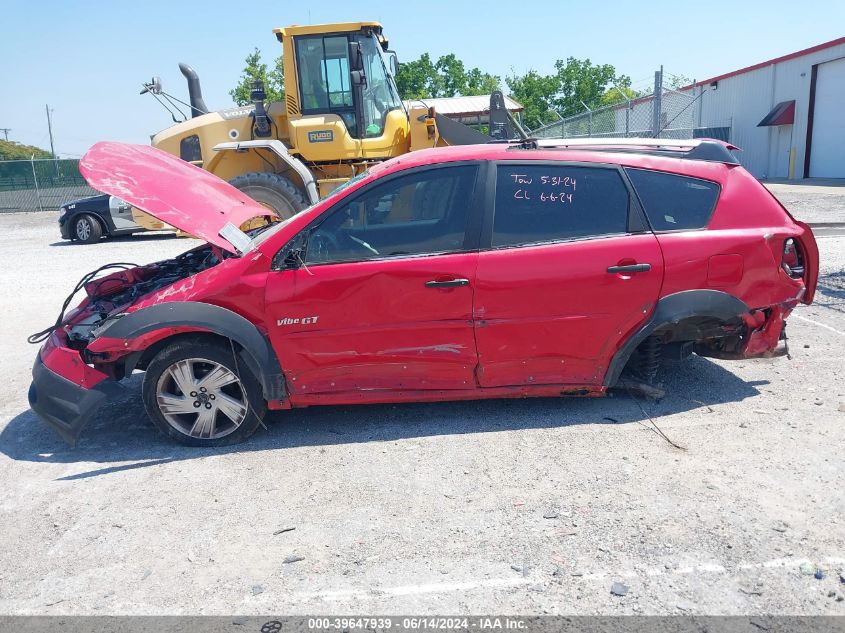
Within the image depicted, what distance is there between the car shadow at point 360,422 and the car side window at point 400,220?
1.13m

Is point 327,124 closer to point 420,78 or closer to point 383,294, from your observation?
point 383,294

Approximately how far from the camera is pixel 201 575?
3.06 metres

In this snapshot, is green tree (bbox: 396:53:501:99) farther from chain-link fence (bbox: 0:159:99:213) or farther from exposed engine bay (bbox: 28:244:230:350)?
exposed engine bay (bbox: 28:244:230:350)

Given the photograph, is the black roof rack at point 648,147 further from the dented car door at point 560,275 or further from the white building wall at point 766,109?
the white building wall at point 766,109

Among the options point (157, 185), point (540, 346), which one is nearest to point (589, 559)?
point (540, 346)

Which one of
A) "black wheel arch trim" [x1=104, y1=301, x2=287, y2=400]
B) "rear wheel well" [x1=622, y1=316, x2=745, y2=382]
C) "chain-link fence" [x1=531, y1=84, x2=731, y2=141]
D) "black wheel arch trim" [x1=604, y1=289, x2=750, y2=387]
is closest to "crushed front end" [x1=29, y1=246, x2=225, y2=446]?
"black wheel arch trim" [x1=104, y1=301, x2=287, y2=400]

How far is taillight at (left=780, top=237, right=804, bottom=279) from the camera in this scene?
4539 millimetres

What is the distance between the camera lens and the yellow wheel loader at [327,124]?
10.8 metres

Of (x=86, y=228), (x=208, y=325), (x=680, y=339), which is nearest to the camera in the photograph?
(x=208, y=325)

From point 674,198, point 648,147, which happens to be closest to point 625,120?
point 648,147

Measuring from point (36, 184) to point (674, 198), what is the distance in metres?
27.6

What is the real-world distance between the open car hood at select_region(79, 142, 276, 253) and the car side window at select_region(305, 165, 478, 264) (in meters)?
0.67

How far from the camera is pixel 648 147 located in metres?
4.63

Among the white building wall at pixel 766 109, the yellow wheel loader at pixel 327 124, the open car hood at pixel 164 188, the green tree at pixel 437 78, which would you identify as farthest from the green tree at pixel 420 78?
the open car hood at pixel 164 188
